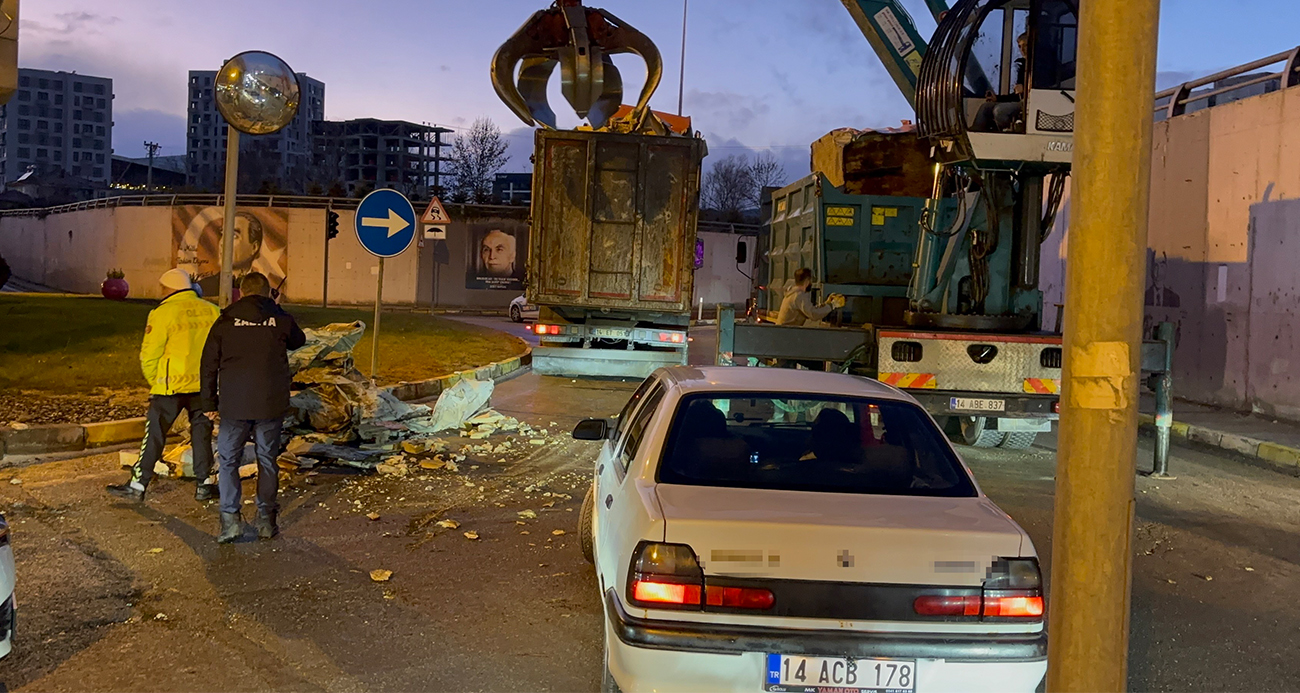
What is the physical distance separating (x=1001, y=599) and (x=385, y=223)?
9.66m

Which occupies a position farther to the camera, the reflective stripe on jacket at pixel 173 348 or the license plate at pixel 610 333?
the license plate at pixel 610 333

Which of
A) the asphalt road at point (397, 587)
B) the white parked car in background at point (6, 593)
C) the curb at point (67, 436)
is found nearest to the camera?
the white parked car in background at point (6, 593)

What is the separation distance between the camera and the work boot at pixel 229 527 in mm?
6121

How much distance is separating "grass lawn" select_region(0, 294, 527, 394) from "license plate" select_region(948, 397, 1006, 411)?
756cm

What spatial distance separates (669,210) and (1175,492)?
759 cm

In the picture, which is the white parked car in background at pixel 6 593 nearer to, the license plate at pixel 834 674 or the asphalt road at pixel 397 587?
the asphalt road at pixel 397 587

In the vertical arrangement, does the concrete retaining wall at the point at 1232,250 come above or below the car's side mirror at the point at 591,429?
above

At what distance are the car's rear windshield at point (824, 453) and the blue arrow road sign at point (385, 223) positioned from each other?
8.16 meters

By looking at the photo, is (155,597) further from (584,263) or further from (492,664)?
(584,263)

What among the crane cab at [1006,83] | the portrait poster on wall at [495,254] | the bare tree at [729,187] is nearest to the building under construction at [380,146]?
the bare tree at [729,187]

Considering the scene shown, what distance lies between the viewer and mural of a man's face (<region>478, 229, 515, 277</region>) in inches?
1547

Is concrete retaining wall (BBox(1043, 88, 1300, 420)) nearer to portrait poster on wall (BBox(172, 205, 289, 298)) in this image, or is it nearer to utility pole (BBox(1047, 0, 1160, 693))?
utility pole (BBox(1047, 0, 1160, 693))

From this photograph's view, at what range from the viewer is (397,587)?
5367mm

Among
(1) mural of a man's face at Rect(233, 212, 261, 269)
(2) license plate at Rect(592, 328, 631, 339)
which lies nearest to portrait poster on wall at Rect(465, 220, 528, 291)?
(1) mural of a man's face at Rect(233, 212, 261, 269)
